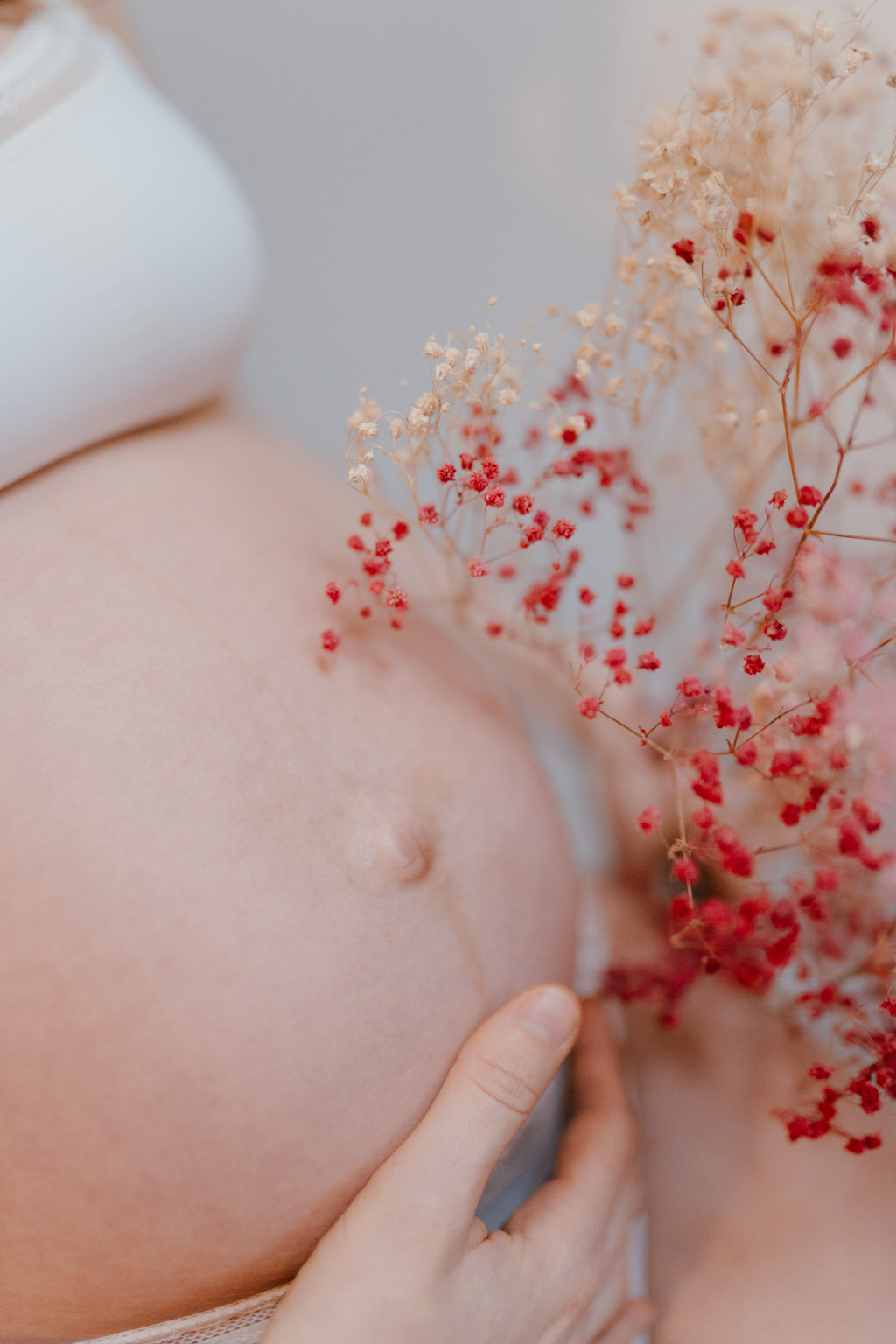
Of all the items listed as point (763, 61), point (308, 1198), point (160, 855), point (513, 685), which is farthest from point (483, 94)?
point (308, 1198)

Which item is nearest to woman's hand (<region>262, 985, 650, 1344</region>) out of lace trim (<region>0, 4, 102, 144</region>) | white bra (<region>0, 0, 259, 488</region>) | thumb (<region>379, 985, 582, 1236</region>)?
thumb (<region>379, 985, 582, 1236</region>)

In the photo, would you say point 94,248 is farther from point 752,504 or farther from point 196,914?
point 752,504

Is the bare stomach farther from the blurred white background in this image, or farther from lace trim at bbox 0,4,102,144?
the blurred white background

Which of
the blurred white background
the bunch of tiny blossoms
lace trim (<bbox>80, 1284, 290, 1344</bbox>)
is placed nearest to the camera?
the bunch of tiny blossoms

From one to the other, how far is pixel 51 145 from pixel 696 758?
23.7 inches

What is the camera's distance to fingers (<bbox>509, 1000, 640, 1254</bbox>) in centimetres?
66

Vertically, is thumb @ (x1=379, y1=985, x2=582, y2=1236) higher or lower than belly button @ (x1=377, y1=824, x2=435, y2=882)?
lower

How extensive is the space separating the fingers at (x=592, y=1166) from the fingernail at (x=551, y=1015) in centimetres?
15

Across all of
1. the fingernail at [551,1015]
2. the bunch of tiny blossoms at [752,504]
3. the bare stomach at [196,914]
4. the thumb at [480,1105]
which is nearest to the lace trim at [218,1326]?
the bare stomach at [196,914]

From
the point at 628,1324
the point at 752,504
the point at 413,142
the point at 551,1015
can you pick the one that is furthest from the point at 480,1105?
the point at 413,142

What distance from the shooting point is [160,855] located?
554 millimetres

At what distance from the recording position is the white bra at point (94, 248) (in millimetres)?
609

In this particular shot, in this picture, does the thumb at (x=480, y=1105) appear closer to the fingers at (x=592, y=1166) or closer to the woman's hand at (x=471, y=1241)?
the woman's hand at (x=471, y=1241)

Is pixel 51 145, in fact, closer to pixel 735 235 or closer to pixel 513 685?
pixel 735 235
